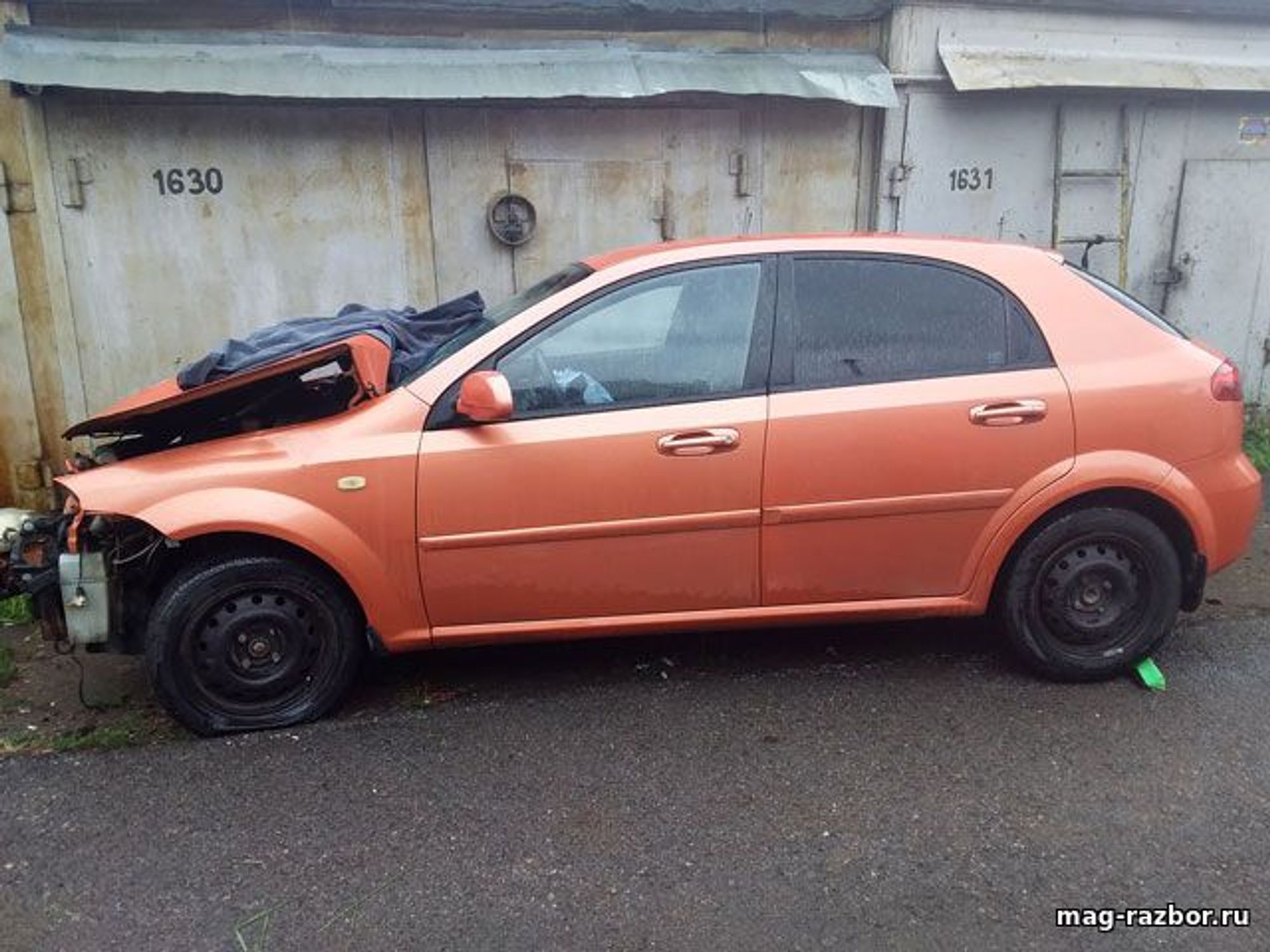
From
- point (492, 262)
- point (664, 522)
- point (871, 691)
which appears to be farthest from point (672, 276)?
point (492, 262)

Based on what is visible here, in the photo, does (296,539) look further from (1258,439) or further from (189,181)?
(1258,439)

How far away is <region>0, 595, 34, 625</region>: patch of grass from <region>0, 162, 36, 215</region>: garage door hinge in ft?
6.93

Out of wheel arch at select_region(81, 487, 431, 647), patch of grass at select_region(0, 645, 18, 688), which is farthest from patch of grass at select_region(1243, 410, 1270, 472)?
patch of grass at select_region(0, 645, 18, 688)

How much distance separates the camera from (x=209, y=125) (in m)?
5.74

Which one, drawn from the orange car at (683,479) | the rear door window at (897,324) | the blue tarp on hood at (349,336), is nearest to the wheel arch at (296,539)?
the orange car at (683,479)

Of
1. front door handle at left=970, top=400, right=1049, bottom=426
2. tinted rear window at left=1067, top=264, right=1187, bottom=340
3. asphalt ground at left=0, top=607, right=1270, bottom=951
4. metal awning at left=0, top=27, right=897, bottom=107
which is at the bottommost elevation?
asphalt ground at left=0, top=607, right=1270, bottom=951

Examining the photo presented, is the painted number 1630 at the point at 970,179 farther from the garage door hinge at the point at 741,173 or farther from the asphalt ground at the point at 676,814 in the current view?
the asphalt ground at the point at 676,814

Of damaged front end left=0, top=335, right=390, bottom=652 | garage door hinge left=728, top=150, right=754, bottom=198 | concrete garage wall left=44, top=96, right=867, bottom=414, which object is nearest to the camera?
damaged front end left=0, top=335, right=390, bottom=652

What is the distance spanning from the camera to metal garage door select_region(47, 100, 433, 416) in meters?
5.66

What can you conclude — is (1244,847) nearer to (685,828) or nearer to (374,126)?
(685,828)

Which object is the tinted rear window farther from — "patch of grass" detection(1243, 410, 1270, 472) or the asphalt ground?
"patch of grass" detection(1243, 410, 1270, 472)

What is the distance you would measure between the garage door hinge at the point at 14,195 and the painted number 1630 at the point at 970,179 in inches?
214

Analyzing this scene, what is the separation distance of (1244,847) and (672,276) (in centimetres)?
248

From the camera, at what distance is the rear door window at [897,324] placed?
145 inches
